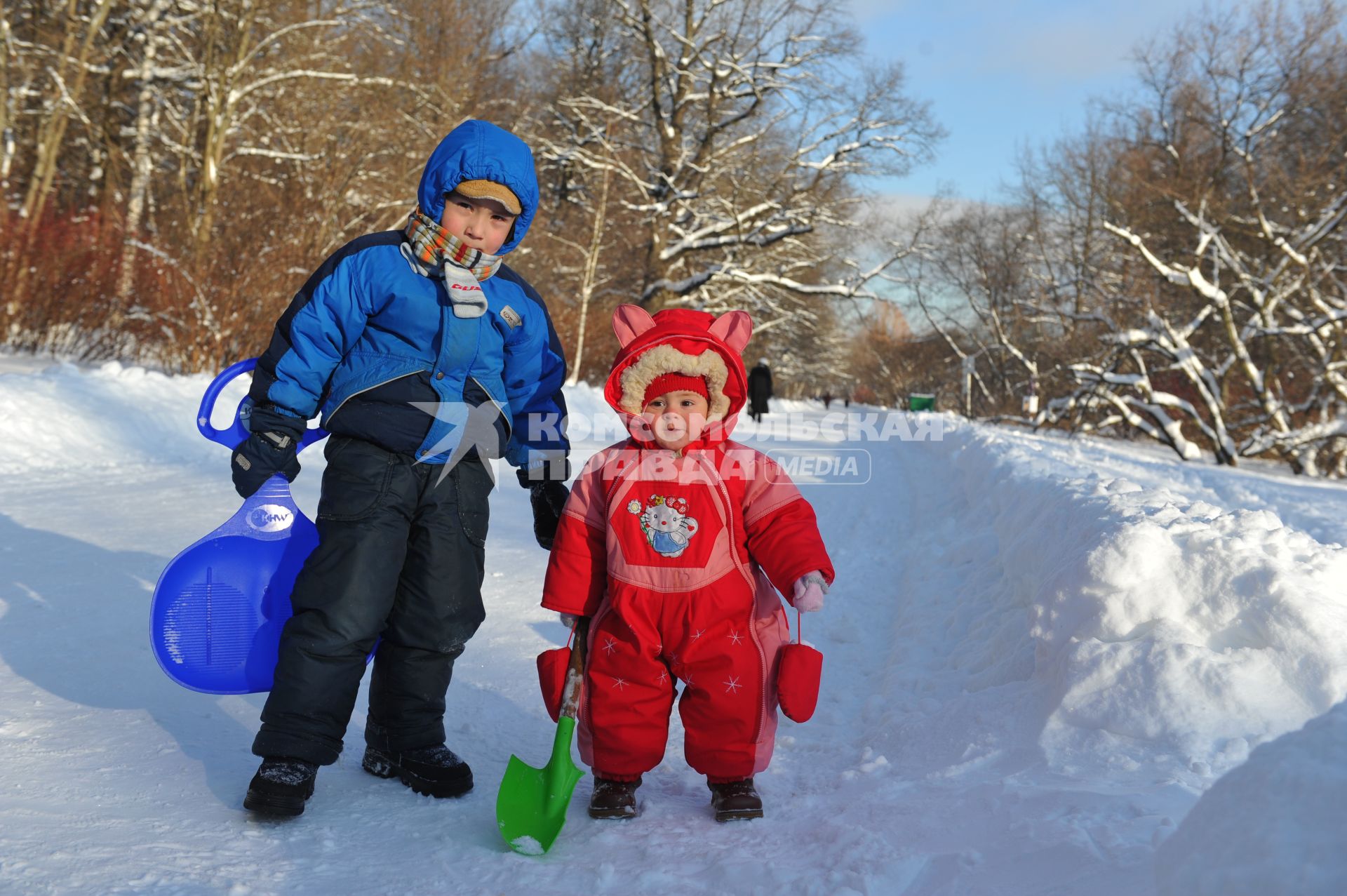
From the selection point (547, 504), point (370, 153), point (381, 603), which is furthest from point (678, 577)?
point (370, 153)

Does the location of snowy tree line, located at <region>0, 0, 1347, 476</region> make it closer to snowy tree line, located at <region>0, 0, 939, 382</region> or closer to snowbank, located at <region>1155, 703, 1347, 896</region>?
snowy tree line, located at <region>0, 0, 939, 382</region>

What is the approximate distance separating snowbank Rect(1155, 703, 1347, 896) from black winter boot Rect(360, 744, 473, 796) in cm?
168

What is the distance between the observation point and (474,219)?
8.66 ft

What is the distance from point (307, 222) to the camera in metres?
13.6

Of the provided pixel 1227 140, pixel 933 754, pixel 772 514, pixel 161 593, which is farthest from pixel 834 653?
pixel 1227 140

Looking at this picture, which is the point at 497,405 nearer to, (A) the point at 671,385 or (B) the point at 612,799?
(A) the point at 671,385

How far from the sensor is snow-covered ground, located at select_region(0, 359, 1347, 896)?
1.83 meters

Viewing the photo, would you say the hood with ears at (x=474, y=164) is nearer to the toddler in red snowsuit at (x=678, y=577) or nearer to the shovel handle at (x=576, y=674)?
the toddler in red snowsuit at (x=678, y=577)

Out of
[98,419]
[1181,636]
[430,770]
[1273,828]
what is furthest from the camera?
[98,419]

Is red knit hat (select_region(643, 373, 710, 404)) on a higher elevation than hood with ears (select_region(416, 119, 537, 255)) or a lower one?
lower

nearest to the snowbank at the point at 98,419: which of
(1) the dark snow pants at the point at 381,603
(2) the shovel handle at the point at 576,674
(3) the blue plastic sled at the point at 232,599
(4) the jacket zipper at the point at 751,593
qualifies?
(3) the blue plastic sled at the point at 232,599

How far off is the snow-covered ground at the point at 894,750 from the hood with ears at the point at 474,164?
1596mm

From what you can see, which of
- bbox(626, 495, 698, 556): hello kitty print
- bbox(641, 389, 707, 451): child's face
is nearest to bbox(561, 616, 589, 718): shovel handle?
bbox(626, 495, 698, 556): hello kitty print

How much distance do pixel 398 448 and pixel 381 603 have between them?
15.7 inches
